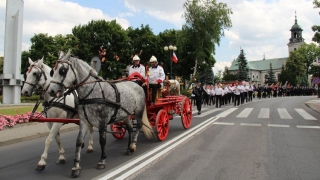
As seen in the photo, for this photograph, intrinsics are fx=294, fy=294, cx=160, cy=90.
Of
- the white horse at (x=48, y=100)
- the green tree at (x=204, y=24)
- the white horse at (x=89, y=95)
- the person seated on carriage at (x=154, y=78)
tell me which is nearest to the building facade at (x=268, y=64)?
the green tree at (x=204, y=24)

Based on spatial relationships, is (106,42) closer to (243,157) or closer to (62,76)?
(243,157)

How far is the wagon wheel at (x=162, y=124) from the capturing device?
8.34 metres

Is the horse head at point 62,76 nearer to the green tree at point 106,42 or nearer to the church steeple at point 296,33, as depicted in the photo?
the green tree at point 106,42

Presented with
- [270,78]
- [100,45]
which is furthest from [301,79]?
[100,45]

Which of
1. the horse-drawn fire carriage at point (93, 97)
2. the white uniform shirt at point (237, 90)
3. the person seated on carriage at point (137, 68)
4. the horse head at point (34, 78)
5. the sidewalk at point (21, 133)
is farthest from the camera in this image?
the white uniform shirt at point (237, 90)

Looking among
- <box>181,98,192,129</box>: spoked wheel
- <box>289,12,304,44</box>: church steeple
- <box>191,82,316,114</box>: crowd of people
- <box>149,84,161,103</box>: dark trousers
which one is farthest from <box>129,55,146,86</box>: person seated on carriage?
<box>289,12,304,44</box>: church steeple

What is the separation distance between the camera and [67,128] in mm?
11727

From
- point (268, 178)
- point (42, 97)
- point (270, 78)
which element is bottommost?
point (268, 178)

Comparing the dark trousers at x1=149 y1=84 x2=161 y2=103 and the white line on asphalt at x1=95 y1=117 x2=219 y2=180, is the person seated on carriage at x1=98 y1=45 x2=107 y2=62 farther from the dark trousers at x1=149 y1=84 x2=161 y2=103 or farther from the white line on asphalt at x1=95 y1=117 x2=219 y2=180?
the dark trousers at x1=149 y1=84 x2=161 y2=103

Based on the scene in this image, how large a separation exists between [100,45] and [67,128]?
1403 inches

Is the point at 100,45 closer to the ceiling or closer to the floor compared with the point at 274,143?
closer to the ceiling

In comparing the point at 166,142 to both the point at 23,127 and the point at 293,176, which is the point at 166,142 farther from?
the point at 23,127

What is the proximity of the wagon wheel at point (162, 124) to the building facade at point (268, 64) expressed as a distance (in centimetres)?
10964

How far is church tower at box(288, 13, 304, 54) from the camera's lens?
117375 mm
